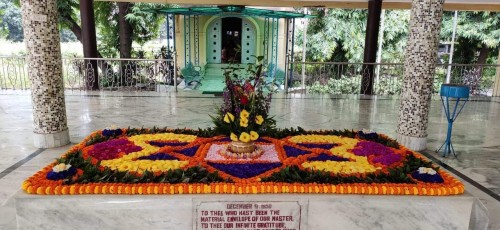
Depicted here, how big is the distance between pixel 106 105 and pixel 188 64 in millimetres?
4251

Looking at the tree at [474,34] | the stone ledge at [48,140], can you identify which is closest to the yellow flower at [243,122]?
the stone ledge at [48,140]

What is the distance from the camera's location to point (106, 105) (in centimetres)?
683

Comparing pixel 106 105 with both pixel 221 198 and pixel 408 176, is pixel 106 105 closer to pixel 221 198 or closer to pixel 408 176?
pixel 221 198

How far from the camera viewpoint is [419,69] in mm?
4238

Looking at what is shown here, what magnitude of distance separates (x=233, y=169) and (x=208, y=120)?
3101 millimetres

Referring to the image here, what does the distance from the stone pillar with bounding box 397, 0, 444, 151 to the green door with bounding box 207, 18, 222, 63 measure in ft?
28.0

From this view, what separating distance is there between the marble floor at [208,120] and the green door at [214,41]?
→ 4164 mm

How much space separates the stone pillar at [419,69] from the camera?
13.5ft

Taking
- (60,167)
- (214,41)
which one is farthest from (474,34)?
(60,167)

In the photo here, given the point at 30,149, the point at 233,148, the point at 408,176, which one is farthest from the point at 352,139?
the point at 30,149

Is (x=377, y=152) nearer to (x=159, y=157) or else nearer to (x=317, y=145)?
(x=317, y=145)

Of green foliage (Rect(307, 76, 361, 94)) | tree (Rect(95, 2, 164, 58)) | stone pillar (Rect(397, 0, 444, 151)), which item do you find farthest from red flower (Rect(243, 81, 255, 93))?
tree (Rect(95, 2, 164, 58))

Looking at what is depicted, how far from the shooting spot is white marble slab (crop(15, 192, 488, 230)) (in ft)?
7.79

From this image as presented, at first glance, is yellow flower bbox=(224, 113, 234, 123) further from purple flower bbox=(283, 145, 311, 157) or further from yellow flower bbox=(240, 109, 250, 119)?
purple flower bbox=(283, 145, 311, 157)
